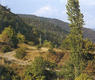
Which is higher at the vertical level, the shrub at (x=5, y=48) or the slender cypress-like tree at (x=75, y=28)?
the slender cypress-like tree at (x=75, y=28)

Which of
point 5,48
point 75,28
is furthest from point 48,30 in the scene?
point 75,28

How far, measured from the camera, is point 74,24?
39375 millimetres

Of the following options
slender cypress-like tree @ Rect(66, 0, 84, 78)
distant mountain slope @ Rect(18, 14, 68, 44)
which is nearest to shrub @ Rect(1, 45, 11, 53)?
slender cypress-like tree @ Rect(66, 0, 84, 78)

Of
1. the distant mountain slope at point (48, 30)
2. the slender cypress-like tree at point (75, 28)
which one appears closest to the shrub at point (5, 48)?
the slender cypress-like tree at point (75, 28)

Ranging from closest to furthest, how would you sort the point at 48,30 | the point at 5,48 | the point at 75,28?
the point at 75,28
the point at 5,48
the point at 48,30

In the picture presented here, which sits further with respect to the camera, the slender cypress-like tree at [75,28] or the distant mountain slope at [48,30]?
the distant mountain slope at [48,30]

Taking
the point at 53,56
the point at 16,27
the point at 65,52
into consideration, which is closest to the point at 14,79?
the point at 53,56

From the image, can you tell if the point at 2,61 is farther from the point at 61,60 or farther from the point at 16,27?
the point at 16,27

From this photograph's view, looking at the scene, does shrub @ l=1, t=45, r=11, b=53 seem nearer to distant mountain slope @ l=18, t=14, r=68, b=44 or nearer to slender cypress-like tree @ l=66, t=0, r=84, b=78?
slender cypress-like tree @ l=66, t=0, r=84, b=78

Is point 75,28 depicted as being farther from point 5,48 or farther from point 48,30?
point 48,30

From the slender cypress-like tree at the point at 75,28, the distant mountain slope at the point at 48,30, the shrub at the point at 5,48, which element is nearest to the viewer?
the slender cypress-like tree at the point at 75,28

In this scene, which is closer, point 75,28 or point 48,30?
point 75,28

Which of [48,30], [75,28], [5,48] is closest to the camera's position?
[75,28]

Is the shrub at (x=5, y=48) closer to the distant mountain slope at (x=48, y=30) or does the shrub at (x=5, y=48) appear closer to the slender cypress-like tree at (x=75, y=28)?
the slender cypress-like tree at (x=75, y=28)
